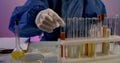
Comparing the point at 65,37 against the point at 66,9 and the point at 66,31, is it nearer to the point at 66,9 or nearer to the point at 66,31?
the point at 66,31

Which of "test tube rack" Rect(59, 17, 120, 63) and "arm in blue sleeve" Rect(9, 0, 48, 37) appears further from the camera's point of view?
"arm in blue sleeve" Rect(9, 0, 48, 37)

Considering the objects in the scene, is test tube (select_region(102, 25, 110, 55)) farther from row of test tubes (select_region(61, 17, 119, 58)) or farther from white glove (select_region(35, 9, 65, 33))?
white glove (select_region(35, 9, 65, 33))

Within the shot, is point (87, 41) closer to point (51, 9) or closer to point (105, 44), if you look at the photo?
point (105, 44)

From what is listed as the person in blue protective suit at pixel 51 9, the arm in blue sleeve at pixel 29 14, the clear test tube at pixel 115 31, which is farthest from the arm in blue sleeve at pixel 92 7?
the clear test tube at pixel 115 31

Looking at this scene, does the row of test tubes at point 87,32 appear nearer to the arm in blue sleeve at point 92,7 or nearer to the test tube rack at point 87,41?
the test tube rack at point 87,41

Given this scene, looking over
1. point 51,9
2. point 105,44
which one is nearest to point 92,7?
point 51,9

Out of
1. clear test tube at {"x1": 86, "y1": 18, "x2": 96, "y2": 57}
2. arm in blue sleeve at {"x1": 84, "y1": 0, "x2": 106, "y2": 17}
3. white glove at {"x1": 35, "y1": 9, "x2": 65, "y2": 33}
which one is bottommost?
clear test tube at {"x1": 86, "y1": 18, "x2": 96, "y2": 57}

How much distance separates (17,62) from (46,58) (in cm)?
14

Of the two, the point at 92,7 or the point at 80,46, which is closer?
the point at 80,46

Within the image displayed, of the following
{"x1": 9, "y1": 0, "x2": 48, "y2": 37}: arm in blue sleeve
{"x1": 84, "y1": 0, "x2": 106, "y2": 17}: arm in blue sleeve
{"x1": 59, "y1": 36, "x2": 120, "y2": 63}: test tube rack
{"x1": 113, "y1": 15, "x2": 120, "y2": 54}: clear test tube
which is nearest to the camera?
{"x1": 59, "y1": 36, "x2": 120, "y2": 63}: test tube rack

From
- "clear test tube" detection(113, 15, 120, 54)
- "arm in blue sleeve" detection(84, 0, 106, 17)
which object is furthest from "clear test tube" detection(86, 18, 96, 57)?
"arm in blue sleeve" detection(84, 0, 106, 17)

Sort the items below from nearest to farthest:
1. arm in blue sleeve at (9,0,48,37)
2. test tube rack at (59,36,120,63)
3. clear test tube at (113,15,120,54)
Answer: test tube rack at (59,36,120,63)
clear test tube at (113,15,120,54)
arm in blue sleeve at (9,0,48,37)

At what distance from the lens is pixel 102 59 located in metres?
0.80

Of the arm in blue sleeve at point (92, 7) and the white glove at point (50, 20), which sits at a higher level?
the arm in blue sleeve at point (92, 7)
